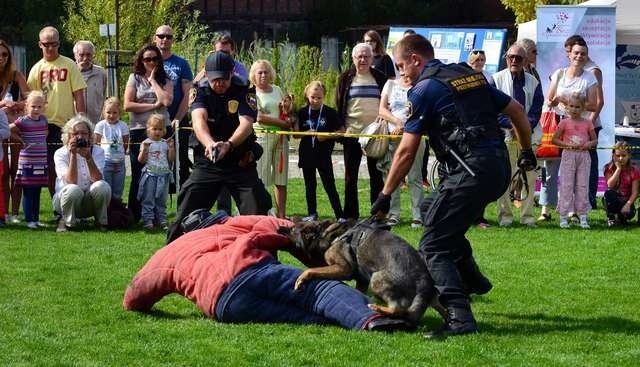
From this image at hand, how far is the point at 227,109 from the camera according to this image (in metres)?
9.25

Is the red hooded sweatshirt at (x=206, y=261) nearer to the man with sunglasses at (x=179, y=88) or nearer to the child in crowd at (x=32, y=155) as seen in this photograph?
the child in crowd at (x=32, y=155)

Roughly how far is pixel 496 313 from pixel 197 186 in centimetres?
242

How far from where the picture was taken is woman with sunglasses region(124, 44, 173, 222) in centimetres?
1300

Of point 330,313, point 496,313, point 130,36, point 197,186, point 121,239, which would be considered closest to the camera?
point 330,313

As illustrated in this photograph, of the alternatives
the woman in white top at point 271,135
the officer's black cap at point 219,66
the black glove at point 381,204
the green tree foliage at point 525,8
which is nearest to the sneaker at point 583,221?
the woman in white top at point 271,135

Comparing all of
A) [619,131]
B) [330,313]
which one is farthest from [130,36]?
[330,313]

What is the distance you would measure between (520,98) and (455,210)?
5.71 m

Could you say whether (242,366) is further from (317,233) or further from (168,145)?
(168,145)

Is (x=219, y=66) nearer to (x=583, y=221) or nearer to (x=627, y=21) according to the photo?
(x=583, y=221)

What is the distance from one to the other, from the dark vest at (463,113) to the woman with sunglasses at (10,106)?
21.9 ft

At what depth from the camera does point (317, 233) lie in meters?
7.73

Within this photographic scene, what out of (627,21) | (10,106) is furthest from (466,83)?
(627,21)

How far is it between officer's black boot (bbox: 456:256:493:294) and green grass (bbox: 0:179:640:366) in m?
0.22

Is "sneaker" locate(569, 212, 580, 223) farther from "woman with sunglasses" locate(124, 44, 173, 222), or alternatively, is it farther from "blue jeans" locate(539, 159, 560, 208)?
"woman with sunglasses" locate(124, 44, 173, 222)
